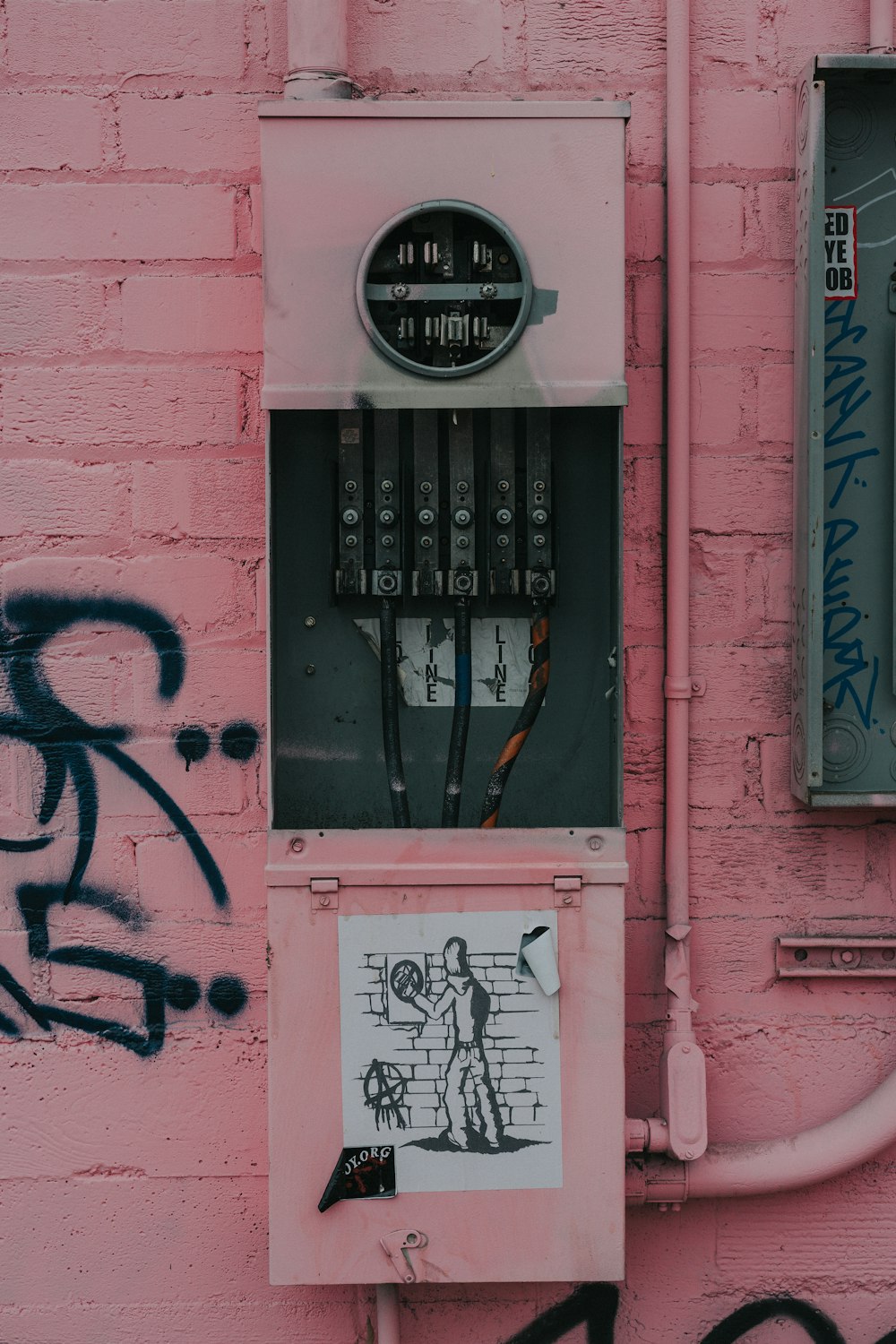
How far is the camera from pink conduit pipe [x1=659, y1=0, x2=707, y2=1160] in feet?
5.73

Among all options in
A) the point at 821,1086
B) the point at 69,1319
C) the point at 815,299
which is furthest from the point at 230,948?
the point at 815,299

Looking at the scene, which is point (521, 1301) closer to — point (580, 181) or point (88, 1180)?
point (88, 1180)

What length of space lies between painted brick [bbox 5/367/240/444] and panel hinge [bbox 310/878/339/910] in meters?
0.71

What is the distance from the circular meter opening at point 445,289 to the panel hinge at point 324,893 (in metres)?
0.66

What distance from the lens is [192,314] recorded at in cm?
180

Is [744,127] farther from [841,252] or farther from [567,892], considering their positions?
[567,892]

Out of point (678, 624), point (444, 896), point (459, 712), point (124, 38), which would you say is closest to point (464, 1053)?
point (444, 896)

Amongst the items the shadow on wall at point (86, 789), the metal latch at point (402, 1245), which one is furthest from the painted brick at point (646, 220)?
the metal latch at point (402, 1245)

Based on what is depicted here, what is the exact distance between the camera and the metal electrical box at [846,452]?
1.72m

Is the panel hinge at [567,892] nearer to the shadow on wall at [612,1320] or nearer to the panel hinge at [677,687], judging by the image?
the panel hinge at [677,687]

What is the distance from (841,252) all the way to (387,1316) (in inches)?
67.0

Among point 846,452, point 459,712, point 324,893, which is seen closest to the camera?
point 324,893

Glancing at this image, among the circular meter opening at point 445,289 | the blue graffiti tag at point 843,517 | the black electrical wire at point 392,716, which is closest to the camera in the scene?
the circular meter opening at point 445,289

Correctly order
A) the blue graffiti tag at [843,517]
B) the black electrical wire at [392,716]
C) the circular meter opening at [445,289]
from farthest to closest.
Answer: the blue graffiti tag at [843,517]
the black electrical wire at [392,716]
the circular meter opening at [445,289]
